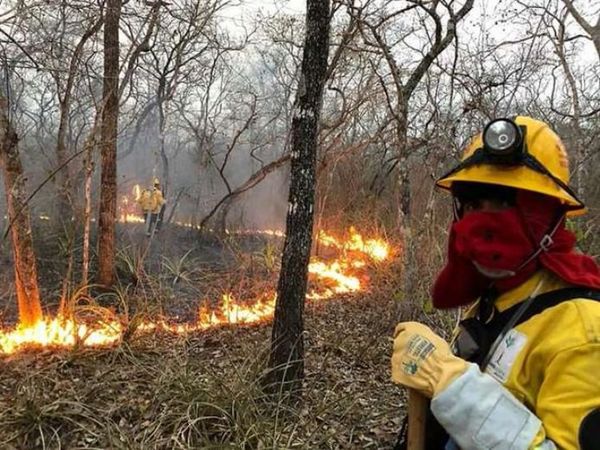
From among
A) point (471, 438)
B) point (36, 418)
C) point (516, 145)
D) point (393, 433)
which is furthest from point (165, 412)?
point (516, 145)

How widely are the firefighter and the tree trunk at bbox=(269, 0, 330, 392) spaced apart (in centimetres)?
282

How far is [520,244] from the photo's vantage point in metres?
1.43

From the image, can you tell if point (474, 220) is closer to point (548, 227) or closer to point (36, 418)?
point (548, 227)

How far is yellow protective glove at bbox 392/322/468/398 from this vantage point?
1419mm

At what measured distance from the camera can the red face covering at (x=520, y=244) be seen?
142 centimetres

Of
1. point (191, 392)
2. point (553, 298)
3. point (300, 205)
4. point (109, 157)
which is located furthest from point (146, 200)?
point (553, 298)

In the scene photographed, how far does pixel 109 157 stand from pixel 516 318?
31.0 feet

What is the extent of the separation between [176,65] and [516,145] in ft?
63.0

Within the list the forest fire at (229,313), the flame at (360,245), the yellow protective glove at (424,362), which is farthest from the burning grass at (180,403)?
the flame at (360,245)

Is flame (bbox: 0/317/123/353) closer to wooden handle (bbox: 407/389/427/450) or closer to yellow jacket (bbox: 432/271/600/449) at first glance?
wooden handle (bbox: 407/389/427/450)

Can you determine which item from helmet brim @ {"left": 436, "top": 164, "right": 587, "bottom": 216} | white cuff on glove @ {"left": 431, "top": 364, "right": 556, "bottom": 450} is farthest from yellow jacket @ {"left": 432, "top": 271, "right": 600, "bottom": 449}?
helmet brim @ {"left": 436, "top": 164, "right": 587, "bottom": 216}

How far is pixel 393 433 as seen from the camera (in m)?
4.16

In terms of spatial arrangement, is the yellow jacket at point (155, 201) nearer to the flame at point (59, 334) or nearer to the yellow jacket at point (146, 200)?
the yellow jacket at point (146, 200)

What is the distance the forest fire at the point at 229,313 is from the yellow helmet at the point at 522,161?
5.28m
